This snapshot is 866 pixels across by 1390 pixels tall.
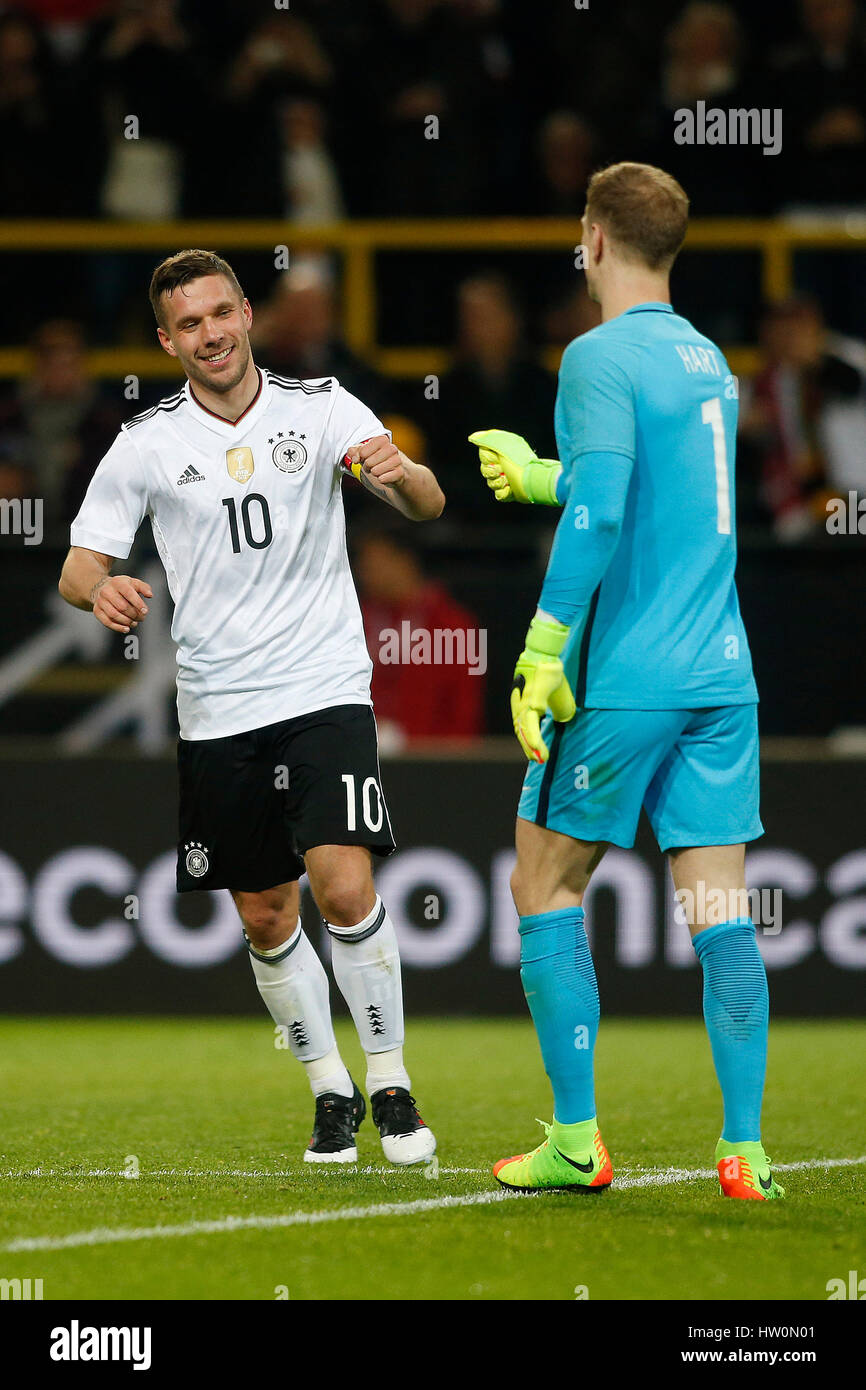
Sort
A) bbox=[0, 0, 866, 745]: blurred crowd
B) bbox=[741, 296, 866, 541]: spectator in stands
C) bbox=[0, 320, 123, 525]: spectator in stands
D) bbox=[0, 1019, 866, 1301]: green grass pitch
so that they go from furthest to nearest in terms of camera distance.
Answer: bbox=[0, 0, 866, 745]: blurred crowd → bbox=[0, 320, 123, 525]: spectator in stands → bbox=[741, 296, 866, 541]: spectator in stands → bbox=[0, 1019, 866, 1301]: green grass pitch

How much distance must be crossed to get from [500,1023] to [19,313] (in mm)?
4954

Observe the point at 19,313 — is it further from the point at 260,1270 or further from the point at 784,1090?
the point at 260,1270

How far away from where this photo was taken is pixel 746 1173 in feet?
14.8

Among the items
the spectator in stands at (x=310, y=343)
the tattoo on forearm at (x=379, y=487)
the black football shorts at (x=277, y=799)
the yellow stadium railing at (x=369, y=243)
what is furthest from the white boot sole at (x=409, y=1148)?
the yellow stadium railing at (x=369, y=243)

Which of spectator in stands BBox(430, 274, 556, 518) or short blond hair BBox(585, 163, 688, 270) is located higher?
spectator in stands BBox(430, 274, 556, 518)

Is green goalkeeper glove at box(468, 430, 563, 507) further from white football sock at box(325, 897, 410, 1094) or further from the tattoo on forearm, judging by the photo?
white football sock at box(325, 897, 410, 1094)

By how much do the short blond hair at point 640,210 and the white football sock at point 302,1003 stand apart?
195 centimetres

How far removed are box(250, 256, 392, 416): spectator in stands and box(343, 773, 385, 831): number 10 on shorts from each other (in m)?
4.61

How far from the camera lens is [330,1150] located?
5.14 meters

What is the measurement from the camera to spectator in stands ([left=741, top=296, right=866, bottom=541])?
9.50 meters

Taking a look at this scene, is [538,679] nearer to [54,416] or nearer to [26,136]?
[54,416]

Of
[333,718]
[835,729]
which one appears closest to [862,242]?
[835,729]

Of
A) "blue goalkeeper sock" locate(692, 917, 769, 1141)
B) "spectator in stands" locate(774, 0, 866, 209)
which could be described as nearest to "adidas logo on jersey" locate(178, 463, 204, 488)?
"blue goalkeeper sock" locate(692, 917, 769, 1141)

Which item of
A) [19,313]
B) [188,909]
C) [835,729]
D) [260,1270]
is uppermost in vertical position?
[19,313]
